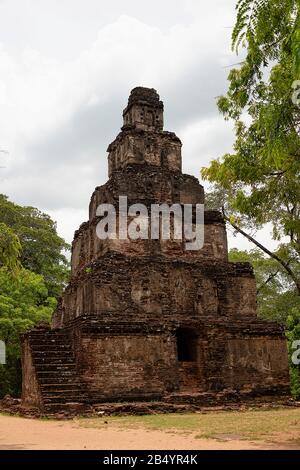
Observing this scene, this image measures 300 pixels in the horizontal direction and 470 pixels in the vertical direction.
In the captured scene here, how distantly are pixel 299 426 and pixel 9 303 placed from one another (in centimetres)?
1862

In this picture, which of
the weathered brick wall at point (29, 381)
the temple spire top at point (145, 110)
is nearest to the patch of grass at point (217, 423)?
the weathered brick wall at point (29, 381)

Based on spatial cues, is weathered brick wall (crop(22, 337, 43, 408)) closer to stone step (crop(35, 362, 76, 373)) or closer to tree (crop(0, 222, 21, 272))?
stone step (crop(35, 362, 76, 373))

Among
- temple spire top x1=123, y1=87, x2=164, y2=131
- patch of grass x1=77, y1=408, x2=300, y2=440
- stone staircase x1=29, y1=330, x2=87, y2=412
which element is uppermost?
temple spire top x1=123, y1=87, x2=164, y2=131

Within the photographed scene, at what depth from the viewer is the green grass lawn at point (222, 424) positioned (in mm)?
10656

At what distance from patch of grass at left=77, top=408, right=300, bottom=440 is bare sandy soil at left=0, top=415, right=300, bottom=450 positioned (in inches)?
16.6

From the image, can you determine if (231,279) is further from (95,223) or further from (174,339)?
(95,223)

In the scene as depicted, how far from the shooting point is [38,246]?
1462 inches

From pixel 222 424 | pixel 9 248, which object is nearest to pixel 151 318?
pixel 222 424

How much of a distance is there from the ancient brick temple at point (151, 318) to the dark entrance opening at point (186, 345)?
0.06 metres

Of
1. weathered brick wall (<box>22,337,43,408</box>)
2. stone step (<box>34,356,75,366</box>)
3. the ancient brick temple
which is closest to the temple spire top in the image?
the ancient brick temple

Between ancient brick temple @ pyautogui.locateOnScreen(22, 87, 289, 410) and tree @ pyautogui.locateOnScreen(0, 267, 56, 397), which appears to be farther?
tree @ pyautogui.locateOnScreen(0, 267, 56, 397)

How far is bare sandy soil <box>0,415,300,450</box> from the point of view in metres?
9.23

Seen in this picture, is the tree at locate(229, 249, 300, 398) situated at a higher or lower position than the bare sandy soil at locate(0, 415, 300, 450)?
higher

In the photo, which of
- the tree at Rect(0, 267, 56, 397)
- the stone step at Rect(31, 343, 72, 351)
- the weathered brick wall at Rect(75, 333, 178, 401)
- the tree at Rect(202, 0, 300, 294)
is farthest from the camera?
the tree at Rect(0, 267, 56, 397)
